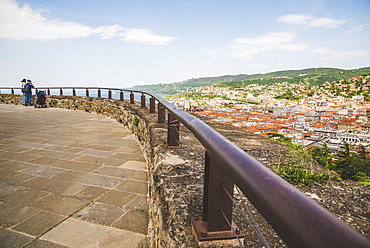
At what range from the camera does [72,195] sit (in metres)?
3.01

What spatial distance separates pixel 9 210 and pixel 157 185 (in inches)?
76.7

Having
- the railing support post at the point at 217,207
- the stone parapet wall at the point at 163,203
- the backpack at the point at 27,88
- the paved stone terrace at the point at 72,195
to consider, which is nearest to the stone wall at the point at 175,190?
the stone parapet wall at the point at 163,203

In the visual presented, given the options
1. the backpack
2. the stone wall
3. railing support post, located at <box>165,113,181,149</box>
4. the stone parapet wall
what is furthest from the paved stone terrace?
the backpack

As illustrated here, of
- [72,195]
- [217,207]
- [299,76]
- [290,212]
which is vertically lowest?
[72,195]

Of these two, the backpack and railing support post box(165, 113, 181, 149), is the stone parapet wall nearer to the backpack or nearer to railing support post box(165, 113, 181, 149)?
railing support post box(165, 113, 181, 149)

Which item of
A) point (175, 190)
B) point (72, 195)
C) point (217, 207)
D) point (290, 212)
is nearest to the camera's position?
point (290, 212)

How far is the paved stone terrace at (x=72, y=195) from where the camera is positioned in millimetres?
2240

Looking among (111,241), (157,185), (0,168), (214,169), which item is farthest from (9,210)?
(214,169)

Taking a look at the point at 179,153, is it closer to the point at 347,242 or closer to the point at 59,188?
the point at 59,188

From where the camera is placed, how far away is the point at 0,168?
3.90 meters

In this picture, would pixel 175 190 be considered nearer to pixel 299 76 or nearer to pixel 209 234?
pixel 209 234

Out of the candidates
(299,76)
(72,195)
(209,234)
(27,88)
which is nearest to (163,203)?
(209,234)

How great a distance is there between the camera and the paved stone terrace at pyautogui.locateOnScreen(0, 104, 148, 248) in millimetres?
2240

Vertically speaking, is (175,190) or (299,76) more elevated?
(299,76)
